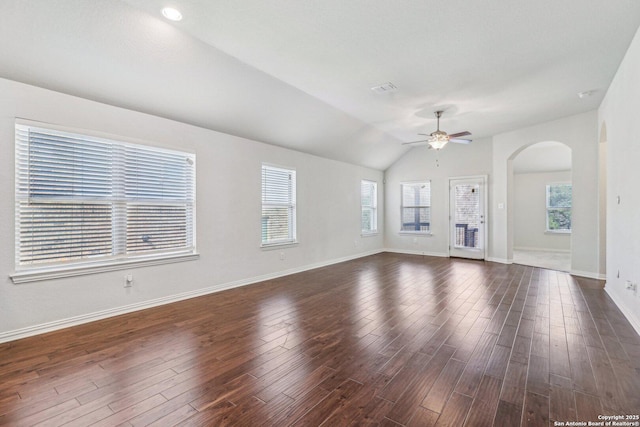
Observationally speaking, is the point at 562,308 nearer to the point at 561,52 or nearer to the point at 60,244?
the point at 561,52

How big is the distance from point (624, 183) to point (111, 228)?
630 cm

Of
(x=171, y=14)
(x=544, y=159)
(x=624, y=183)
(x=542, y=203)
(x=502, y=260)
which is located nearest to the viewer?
(x=171, y=14)

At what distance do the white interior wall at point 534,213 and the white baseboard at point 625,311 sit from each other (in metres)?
5.01

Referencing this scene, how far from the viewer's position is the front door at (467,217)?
726cm

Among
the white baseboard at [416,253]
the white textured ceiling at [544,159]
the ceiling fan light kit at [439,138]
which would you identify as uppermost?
the white textured ceiling at [544,159]

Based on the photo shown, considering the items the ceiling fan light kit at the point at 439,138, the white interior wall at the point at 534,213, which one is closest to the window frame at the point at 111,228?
the ceiling fan light kit at the point at 439,138

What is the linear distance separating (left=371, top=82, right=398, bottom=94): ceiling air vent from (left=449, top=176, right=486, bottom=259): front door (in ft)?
14.2

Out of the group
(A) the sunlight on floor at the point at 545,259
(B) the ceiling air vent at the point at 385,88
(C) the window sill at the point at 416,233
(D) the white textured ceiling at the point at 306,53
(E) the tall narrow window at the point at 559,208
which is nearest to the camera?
(D) the white textured ceiling at the point at 306,53

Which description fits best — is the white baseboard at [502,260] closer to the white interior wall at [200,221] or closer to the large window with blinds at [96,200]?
the white interior wall at [200,221]

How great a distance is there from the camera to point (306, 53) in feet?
10.8

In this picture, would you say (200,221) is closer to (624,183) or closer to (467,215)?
(624,183)

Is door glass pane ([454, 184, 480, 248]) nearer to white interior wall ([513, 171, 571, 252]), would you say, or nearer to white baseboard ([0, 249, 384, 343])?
white interior wall ([513, 171, 571, 252])

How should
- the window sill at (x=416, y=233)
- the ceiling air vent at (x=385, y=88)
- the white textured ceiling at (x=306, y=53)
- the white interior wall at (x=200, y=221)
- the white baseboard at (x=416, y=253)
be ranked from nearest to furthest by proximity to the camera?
the white textured ceiling at (x=306, y=53)
the white interior wall at (x=200, y=221)
the ceiling air vent at (x=385, y=88)
the white baseboard at (x=416, y=253)
the window sill at (x=416, y=233)

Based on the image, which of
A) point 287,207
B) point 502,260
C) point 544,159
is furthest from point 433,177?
point 287,207
